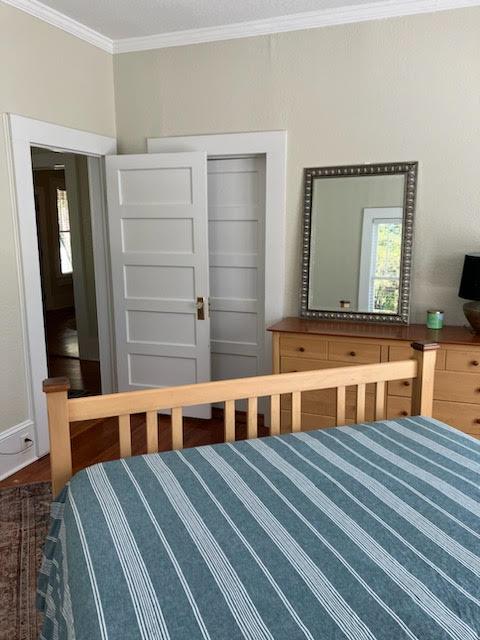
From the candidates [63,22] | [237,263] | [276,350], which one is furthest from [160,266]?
[63,22]

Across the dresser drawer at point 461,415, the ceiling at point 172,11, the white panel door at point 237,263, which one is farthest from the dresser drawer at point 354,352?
the ceiling at point 172,11

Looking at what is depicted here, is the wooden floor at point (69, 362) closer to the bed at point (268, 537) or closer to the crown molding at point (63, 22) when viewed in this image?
the crown molding at point (63, 22)

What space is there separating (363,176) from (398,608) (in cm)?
275

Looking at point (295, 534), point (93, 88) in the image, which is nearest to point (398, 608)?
point (295, 534)

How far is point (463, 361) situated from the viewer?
2754 millimetres

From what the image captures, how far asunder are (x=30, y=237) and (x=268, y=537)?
2499 millimetres

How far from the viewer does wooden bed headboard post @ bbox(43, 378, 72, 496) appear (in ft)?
4.81

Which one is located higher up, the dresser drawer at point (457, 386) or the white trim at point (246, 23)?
the white trim at point (246, 23)

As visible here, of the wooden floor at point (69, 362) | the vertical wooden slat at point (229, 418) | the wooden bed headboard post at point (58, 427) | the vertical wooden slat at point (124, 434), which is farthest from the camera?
the wooden floor at point (69, 362)

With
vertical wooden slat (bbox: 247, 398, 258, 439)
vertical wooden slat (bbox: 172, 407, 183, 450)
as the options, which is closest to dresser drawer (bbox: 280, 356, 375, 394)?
vertical wooden slat (bbox: 247, 398, 258, 439)

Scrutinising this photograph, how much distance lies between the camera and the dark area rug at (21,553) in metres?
1.84

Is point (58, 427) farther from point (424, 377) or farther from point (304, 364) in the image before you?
point (304, 364)

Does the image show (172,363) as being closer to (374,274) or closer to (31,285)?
(31,285)

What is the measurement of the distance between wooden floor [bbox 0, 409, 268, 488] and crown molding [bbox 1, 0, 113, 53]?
2.68 metres
